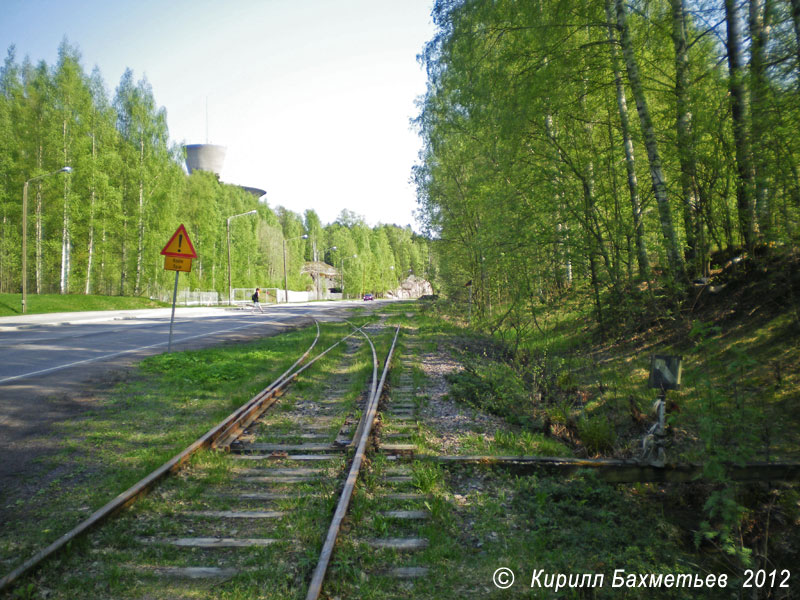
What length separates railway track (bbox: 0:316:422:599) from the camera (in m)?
2.79

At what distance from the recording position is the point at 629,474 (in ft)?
14.3

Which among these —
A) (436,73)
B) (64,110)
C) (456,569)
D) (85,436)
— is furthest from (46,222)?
(456,569)

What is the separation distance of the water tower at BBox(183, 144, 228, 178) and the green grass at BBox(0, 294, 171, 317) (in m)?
54.4

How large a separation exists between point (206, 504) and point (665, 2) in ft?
38.1

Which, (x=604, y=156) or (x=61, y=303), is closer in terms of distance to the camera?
(x=604, y=156)

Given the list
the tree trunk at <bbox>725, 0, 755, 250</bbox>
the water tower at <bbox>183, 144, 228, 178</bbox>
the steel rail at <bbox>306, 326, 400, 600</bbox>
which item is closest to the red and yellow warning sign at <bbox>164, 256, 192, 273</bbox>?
the steel rail at <bbox>306, 326, 400, 600</bbox>

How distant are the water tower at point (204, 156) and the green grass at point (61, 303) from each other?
54.4 meters

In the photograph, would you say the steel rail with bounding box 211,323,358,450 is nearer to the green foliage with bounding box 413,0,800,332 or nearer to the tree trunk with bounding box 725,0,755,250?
the green foliage with bounding box 413,0,800,332

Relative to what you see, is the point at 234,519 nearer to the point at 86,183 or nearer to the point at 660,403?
the point at 660,403

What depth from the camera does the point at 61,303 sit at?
28031 mm

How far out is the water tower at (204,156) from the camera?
266 feet

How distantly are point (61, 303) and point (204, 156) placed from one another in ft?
198

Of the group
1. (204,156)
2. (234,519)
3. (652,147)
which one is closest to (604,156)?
(652,147)

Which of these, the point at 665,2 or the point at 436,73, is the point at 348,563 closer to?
the point at 665,2
